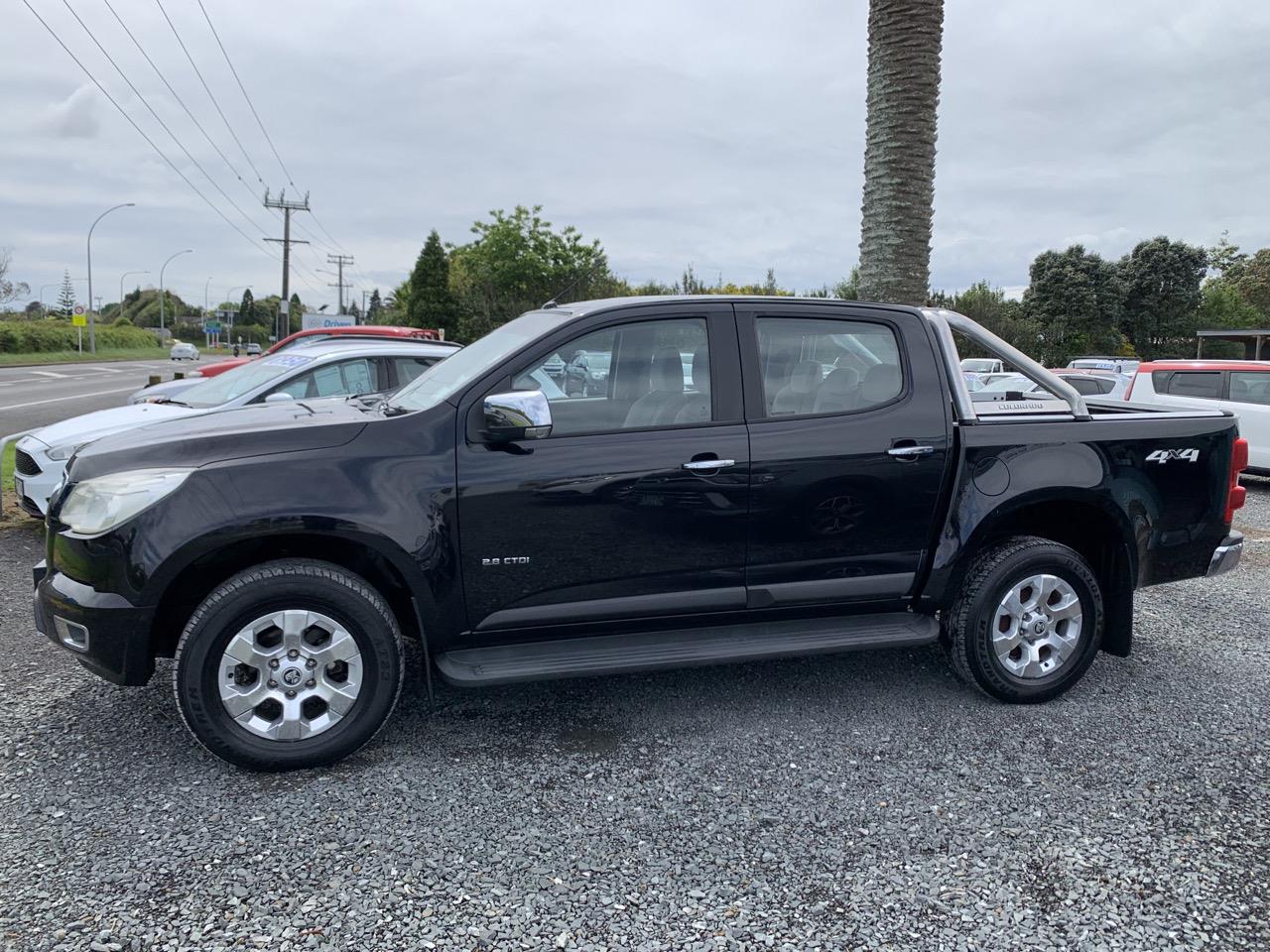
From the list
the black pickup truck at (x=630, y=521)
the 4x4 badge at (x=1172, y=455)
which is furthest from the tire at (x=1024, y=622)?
the 4x4 badge at (x=1172, y=455)

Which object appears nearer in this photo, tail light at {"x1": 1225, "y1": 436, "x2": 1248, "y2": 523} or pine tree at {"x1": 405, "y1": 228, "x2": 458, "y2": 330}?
tail light at {"x1": 1225, "y1": 436, "x2": 1248, "y2": 523}

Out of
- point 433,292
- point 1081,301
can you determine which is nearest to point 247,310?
point 433,292

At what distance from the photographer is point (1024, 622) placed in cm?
419

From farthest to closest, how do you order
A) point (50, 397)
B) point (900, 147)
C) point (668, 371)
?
point (50, 397)
point (900, 147)
point (668, 371)

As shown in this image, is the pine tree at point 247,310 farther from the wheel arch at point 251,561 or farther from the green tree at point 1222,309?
the wheel arch at point 251,561

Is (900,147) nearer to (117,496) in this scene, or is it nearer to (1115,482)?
(1115,482)

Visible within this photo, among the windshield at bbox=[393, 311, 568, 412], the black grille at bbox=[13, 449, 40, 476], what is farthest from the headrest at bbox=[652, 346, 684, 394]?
the black grille at bbox=[13, 449, 40, 476]

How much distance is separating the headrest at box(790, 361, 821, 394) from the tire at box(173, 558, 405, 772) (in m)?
1.93

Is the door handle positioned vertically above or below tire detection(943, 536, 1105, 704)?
above

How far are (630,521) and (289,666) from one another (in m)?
1.39

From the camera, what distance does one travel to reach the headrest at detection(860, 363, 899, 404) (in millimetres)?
4098

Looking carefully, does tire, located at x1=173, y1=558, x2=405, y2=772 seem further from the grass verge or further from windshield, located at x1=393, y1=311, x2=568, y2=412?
the grass verge

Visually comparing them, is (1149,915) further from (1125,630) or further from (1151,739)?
(1125,630)

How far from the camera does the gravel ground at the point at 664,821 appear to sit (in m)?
2.64
